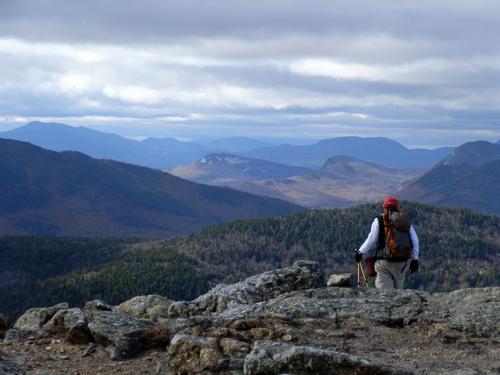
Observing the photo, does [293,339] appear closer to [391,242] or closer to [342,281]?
[391,242]

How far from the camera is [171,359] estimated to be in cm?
1966

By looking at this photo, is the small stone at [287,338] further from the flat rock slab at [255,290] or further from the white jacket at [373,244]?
the flat rock slab at [255,290]

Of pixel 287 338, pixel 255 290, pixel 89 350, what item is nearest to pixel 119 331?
pixel 89 350

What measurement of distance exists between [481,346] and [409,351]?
287 centimetres

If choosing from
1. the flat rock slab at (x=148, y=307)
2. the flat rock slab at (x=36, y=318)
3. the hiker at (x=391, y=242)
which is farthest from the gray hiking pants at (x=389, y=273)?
the flat rock slab at (x=36, y=318)

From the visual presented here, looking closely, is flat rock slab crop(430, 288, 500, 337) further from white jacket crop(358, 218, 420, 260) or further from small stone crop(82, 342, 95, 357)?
small stone crop(82, 342, 95, 357)

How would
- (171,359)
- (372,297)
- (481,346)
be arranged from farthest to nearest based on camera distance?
(372,297), (481,346), (171,359)

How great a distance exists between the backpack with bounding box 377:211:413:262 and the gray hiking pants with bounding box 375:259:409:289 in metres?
1.00

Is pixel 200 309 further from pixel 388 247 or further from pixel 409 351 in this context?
pixel 409 351

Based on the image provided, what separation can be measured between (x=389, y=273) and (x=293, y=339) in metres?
8.85

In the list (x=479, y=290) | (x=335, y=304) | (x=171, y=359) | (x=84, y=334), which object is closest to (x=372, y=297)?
(x=335, y=304)

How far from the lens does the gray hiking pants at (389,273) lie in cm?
2769

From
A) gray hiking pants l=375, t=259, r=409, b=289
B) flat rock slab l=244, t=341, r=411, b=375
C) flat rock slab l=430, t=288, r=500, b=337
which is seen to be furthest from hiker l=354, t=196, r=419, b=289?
flat rock slab l=244, t=341, r=411, b=375

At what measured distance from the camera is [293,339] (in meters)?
21.1
